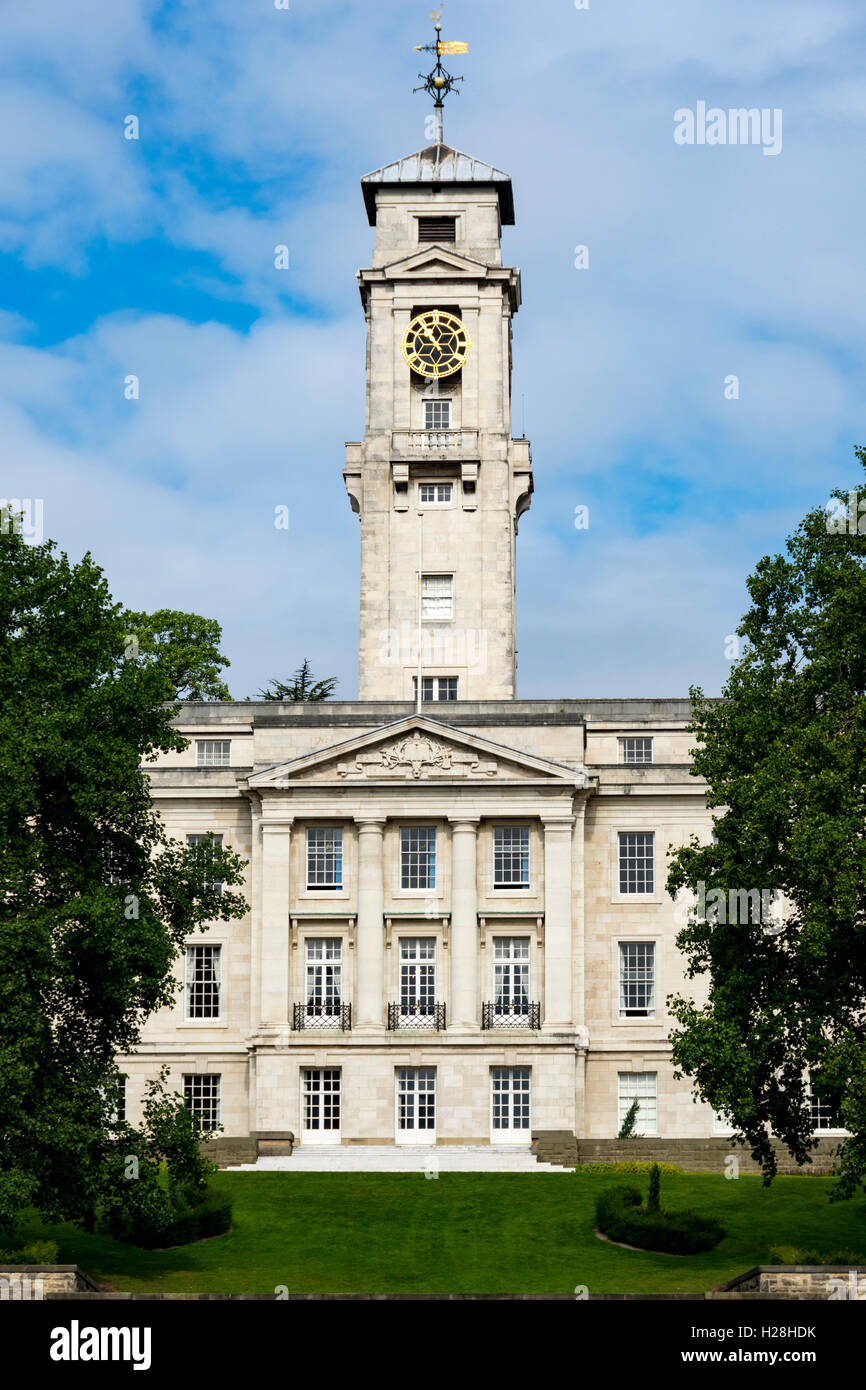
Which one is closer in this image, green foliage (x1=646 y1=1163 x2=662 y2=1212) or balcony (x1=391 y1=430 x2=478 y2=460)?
green foliage (x1=646 y1=1163 x2=662 y2=1212)

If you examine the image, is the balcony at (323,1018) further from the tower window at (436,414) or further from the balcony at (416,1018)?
the tower window at (436,414)

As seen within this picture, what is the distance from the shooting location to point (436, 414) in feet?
291

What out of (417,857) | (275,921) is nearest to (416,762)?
(417,857)

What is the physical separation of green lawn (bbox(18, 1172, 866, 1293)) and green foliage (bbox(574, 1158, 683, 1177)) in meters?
2.00

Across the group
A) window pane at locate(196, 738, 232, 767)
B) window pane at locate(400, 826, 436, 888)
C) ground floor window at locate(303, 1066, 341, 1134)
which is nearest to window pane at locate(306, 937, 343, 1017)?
ground floor window at locate(303, 1066, 341, 1134)

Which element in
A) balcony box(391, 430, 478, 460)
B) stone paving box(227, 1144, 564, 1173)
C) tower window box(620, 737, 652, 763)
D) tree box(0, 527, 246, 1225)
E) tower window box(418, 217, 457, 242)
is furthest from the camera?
tower window box(418, 217, 457, 242)

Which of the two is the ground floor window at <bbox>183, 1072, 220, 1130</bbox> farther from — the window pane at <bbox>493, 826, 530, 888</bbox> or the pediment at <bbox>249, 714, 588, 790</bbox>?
the window pane at <bbox>493, 826, 530, 888</bbox>

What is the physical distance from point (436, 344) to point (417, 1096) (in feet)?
101

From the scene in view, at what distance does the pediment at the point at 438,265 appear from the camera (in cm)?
8844

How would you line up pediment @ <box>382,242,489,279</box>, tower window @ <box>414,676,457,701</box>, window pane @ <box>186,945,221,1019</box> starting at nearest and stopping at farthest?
1. window pane @ <box>186,945,221,1019</box>
2. tower window @ <box>414,676,457,701</box>
3. pediment @ <box>382,242,489,279</box>

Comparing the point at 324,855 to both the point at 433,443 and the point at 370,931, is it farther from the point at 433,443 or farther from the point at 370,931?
the point at 433,443

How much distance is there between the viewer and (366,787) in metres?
76.6

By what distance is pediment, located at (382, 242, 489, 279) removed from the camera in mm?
88438
